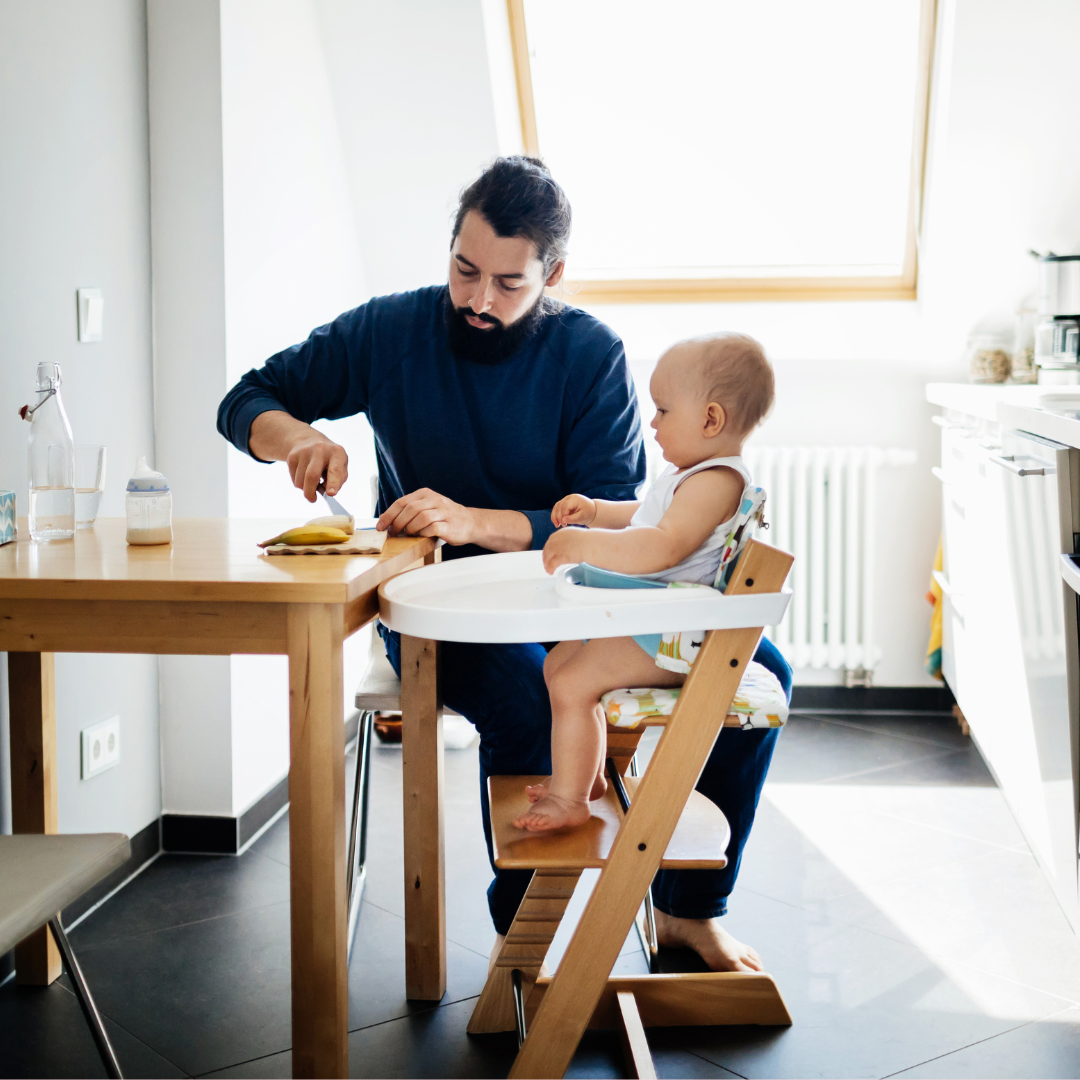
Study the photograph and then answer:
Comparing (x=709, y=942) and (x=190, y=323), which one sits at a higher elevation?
(x=190, y=323)

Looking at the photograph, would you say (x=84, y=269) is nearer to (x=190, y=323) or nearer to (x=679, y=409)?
(x=190, y=323)

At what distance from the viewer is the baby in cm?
142

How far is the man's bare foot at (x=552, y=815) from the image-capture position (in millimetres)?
1420

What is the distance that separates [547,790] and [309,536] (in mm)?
463

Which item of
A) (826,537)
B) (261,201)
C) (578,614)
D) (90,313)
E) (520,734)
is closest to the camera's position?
(578,614)

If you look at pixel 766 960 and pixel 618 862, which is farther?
pixel 766 960

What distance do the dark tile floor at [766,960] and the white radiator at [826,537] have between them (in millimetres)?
817

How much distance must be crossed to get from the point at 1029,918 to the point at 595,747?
1165 millimetres

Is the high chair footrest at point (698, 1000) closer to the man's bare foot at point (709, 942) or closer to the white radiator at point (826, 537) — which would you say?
the man's bare foot at point (709, 942)

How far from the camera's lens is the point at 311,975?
4.21 feet

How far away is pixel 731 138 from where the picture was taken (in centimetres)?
360

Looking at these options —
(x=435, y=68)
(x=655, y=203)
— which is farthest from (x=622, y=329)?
(x=435, y=68)

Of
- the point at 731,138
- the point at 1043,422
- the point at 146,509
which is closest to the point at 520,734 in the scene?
the point at 146,509

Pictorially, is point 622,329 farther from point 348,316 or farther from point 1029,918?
point 1029,918
